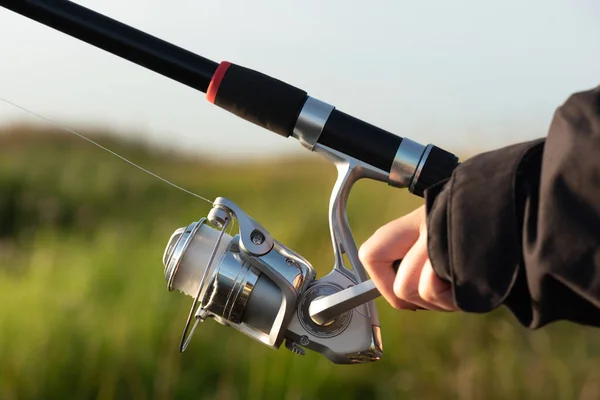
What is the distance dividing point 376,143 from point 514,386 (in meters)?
1.88

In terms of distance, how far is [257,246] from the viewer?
45.5 inches

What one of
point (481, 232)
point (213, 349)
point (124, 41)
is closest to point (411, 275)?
point (481, 232)

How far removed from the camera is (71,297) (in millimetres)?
3203

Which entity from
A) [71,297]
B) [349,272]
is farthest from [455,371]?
[349,272]

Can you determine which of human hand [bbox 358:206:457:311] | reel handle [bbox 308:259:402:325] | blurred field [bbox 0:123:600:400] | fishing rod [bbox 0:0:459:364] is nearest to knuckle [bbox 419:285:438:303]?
human hand [bbox 358:206:457:311]

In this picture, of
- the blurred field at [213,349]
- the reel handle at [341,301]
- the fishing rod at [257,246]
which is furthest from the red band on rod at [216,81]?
the blurred field at [213,349]

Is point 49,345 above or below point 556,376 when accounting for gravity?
below

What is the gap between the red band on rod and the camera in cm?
115

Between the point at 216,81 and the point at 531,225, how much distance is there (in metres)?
0.57

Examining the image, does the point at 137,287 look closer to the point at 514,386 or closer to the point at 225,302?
the point at 514,386

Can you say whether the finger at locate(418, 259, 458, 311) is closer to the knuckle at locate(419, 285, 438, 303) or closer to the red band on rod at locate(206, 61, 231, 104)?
the knuckle at locate(419, 285, 438, 303)

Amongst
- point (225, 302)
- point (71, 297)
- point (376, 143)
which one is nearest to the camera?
point (376, 143)

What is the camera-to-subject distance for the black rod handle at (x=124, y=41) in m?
1.15

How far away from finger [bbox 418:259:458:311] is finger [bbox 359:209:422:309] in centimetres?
5
